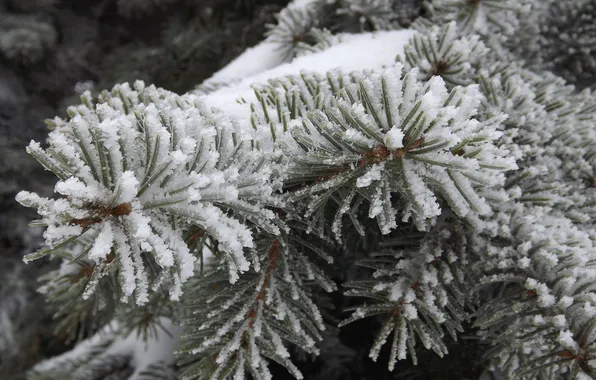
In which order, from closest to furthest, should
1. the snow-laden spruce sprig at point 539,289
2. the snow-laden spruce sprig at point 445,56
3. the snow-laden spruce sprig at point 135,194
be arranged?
the snow-laden spruce sprig at point 135,194, the snow-laden spruce sprig at point 539,289, the snow-laden spruce sprig at point 445,56

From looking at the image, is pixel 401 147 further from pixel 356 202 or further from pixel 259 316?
pixel 259 316

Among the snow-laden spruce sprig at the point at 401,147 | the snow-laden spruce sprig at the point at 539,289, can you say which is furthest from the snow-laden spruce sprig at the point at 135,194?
the snow-laden spruce sprig at the point at 539,289

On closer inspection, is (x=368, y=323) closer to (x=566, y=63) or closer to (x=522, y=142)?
(x=522, y=142)

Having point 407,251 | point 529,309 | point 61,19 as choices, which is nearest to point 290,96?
point 407,251

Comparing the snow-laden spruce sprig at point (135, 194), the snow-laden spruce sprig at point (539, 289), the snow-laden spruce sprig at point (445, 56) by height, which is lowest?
the snow-laden spruce sprig at point (539, 289)

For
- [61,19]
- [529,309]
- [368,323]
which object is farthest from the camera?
[61,19]

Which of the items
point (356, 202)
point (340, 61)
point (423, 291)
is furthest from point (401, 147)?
point (340, 61)

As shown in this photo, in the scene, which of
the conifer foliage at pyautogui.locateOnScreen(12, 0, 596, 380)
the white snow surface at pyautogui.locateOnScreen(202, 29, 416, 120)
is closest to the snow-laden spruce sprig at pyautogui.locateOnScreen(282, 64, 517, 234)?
the conifer foliage at pyautogui.locateOnScreen(12, 0, 596, 380)

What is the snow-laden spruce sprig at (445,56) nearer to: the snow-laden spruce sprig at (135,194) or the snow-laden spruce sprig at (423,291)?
the snow-laden spruce sprig at (423,291)
